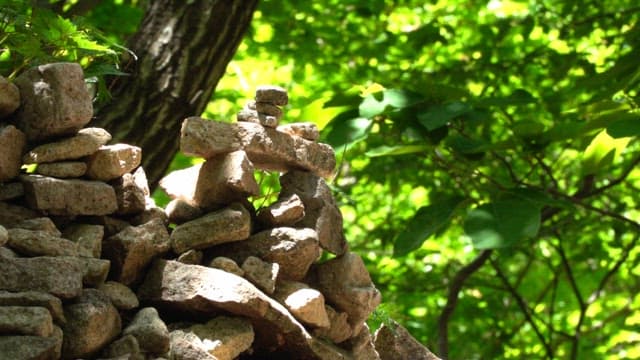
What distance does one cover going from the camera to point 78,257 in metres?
1.89

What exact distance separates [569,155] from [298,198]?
4.68 metres

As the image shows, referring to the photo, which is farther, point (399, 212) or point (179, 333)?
point (399, 212)

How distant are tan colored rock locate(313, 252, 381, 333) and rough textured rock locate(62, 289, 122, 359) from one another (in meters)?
0.63

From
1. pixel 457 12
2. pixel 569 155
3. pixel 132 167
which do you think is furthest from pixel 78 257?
pixel 569 155

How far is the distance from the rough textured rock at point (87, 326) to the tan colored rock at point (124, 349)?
2cm

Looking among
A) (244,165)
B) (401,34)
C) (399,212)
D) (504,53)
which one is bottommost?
(244,165)

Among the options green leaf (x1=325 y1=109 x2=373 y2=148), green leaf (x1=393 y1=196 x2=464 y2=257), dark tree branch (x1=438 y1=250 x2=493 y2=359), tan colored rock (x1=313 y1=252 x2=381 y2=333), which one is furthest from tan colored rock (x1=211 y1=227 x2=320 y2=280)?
dark tree branch (x1=438 y1=250 x2=493 y2=359)

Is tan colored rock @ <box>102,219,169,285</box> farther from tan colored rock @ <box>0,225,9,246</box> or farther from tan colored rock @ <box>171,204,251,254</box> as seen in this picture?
tan colored rock @ <box>0,225,9,246</box>

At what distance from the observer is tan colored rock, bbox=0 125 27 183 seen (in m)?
1.97

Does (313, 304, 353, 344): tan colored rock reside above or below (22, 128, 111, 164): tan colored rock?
above

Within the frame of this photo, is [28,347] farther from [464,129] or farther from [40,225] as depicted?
[464,129]

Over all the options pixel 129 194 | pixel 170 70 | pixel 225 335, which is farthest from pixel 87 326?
pixel 170 70

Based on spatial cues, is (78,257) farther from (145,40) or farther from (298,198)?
(145,40)

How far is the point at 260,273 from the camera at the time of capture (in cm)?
210
